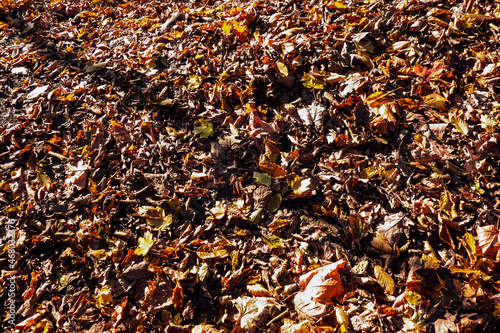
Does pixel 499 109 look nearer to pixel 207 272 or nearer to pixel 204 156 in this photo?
pixel 204 156

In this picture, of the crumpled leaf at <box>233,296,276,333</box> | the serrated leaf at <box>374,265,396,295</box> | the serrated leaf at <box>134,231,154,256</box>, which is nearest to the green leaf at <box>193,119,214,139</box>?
the serrated leaf at <box>134,231,154,256</box>

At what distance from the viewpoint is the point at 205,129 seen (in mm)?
2693

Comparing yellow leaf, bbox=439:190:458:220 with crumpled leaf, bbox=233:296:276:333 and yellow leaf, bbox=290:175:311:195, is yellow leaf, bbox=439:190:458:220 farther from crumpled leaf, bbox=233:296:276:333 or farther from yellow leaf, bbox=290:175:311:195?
crumpled leaf, bbox=233:296:276:333

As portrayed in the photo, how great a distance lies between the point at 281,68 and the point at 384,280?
2.09m

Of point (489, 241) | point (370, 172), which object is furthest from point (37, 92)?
point (489, 241)

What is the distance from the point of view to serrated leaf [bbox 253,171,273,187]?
7.56 feet

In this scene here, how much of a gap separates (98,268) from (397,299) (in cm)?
208

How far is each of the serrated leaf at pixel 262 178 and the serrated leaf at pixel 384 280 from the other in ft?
3.23

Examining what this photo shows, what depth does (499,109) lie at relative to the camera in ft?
7.52

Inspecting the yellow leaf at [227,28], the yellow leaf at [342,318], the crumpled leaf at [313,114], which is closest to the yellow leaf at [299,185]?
the crumpled leaf at [313,114]

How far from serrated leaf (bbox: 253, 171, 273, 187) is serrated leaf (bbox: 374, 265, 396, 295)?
984 millimetres

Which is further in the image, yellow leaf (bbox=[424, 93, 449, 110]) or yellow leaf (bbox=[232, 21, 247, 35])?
yellow leaf (bbox=[232, 21, 247, 35])

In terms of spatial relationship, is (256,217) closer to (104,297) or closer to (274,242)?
(274,242)

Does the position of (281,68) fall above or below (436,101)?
above
